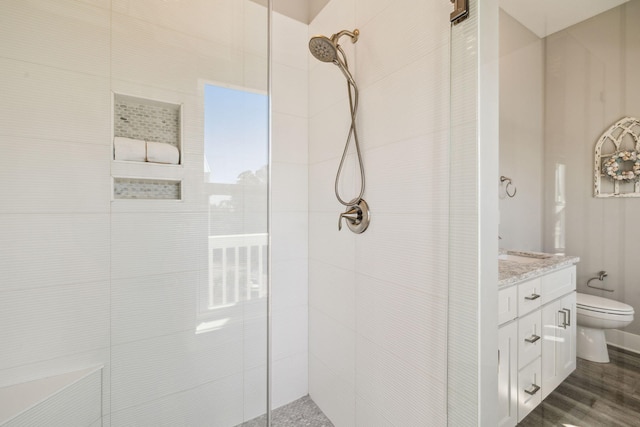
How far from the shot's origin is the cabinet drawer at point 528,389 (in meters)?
0.74

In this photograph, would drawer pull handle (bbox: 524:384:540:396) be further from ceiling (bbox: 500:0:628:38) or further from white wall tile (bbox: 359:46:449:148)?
ceiling (bbox: 500:0:628:38)

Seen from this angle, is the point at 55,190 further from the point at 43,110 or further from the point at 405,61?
the point at 405,61

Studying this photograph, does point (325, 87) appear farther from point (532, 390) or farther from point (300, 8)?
point (532, 390)

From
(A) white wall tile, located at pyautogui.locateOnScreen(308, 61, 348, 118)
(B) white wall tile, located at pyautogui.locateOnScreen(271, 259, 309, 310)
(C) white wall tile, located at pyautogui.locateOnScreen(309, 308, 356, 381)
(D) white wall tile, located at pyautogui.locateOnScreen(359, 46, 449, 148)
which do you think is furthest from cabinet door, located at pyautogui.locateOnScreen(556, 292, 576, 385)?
(B) white wall tile, located at pyautogui.locateOnScreen(271, 259, 309, 310)

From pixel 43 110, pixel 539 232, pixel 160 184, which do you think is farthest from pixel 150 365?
pixel 539 232

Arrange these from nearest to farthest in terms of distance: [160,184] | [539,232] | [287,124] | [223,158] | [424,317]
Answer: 1. [539,232]
2. [424,317]
3. [160,184]
4. [223,158]
5. [287,124]

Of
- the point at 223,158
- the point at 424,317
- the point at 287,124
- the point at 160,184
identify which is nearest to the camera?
Answer: the point at 424,317

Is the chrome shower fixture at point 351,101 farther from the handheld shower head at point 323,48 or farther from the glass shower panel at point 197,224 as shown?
the glass shower panel at point 197,224

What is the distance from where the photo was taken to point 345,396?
4.63 feet

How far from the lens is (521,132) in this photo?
0.73 metres

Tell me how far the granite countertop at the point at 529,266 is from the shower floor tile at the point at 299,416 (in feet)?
4.31

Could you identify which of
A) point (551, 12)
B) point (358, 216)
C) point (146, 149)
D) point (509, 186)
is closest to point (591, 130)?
point (509, 186)

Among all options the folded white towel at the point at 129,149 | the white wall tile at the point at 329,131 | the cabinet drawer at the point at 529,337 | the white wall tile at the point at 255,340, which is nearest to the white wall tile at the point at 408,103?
the white wall tile at the point at 329,131

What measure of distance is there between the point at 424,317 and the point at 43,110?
5.18ft
